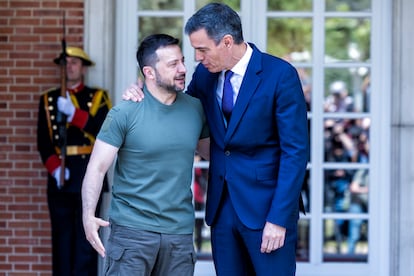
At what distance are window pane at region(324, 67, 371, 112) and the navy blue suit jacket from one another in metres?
3.70

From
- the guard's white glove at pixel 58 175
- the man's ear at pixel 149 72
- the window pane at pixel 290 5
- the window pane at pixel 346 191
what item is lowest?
the window pane at pixel 346 191

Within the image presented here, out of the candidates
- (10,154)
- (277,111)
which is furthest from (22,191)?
(277,111)

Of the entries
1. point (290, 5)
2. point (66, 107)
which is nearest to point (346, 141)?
point (290, 5)

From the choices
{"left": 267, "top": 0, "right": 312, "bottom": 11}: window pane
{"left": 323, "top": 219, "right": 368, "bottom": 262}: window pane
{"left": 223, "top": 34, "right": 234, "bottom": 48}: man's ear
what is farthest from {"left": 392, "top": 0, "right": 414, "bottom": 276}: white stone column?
{"left": 223, "top": 34, "right": 234, "bottom": 48}: man's ear

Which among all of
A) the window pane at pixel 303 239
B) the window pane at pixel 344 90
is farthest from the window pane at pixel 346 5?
the window pane at pixel 303 239

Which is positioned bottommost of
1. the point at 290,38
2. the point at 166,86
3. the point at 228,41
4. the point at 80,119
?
the point at 80,119

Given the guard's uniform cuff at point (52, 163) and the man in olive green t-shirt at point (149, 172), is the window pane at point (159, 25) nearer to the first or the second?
the guard's uniform cuff at point (52, 163)

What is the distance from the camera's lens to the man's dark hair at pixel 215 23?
443cm

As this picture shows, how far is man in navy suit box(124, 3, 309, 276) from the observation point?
447cm

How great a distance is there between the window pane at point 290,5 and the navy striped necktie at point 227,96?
2.64 metres

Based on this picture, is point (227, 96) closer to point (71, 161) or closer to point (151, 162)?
point (151, 162)

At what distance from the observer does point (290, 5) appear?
7219 millimetres

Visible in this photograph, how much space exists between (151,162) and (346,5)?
329 cm

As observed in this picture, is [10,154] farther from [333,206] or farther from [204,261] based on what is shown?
[333,206]
